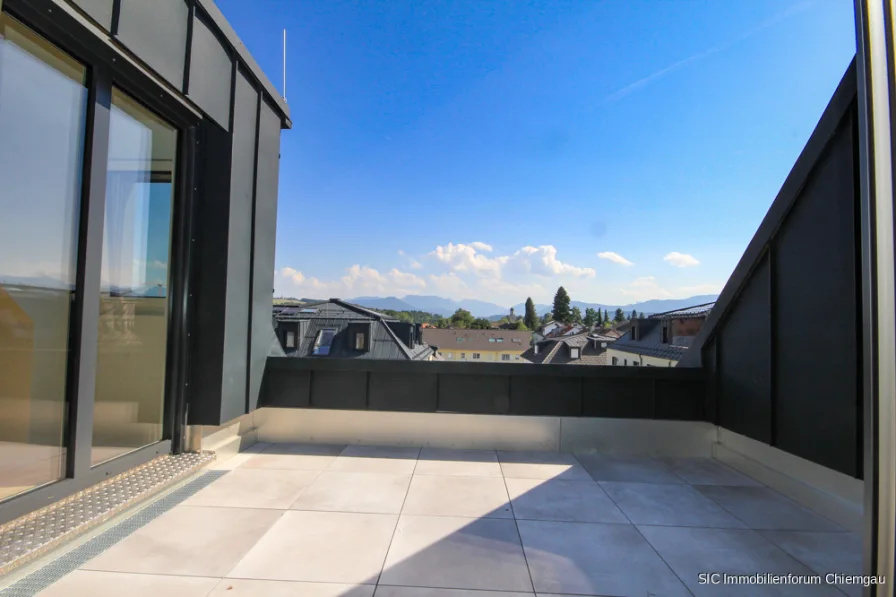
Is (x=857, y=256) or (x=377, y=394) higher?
(x=857, y=256)

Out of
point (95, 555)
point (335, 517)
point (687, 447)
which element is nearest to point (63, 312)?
point (95, 555)

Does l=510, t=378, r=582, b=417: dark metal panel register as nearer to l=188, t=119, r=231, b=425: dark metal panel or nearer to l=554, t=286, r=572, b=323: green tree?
l=188, t=119, r=231, b=425: dark metal panel

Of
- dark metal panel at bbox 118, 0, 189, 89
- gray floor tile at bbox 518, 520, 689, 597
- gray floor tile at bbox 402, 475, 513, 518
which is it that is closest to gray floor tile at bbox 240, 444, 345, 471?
gray floor tile at bbox 402, 475, 513, 518

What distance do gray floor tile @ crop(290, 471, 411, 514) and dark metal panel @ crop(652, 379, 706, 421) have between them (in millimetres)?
2752

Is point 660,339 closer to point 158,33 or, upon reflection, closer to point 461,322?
point 158,33

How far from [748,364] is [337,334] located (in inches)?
173

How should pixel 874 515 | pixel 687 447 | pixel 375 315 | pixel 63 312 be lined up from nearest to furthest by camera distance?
pixel 874 515
pixel 63 312
pixel 687 447
pixel 375 315

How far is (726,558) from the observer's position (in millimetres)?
2402

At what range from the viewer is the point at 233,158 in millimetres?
3633

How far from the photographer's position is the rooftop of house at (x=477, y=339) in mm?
8352

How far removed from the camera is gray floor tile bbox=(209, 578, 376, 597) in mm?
1988

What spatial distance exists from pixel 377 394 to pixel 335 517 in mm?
1730

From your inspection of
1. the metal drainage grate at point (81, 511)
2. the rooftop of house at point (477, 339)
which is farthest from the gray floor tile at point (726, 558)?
the rooftop of house at point (477, 339)

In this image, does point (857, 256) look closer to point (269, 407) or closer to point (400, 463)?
point (400, 463)
